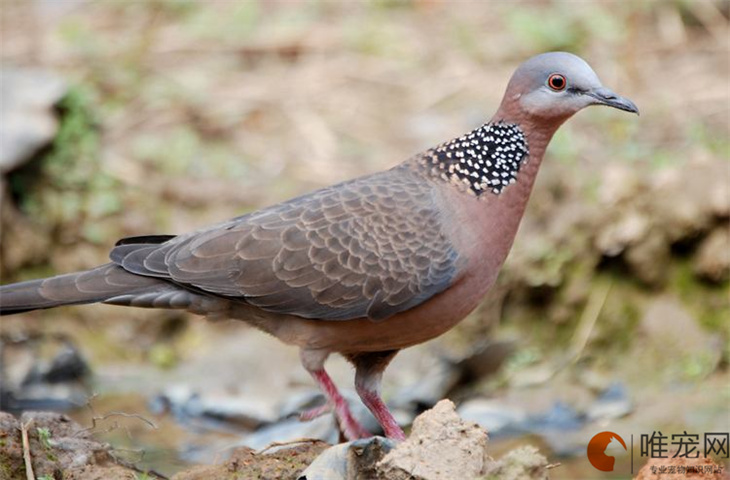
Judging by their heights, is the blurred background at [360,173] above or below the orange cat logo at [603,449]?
above

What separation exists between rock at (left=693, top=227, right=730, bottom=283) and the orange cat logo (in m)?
1.47

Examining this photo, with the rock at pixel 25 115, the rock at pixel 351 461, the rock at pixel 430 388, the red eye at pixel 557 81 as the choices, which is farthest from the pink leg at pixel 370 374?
the rock at pixel 25 115

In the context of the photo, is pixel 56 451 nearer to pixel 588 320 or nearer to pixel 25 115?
pixel 588 320

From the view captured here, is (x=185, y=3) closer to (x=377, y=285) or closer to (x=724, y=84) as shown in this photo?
(x=724, y=84)

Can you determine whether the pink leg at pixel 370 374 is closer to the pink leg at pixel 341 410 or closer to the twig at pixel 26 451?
the pink leg at pixel 341 410

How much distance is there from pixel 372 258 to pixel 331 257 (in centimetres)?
18

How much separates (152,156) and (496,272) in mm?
4386

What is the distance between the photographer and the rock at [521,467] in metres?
3.59

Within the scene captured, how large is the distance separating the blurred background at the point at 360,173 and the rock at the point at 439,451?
1907 millimetres

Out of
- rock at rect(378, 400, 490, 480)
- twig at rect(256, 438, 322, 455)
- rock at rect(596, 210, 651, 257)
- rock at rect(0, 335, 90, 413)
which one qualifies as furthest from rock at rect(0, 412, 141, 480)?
rock at rect(596, 210, 651, 257)

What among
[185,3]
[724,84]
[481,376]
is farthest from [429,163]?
[185,3]

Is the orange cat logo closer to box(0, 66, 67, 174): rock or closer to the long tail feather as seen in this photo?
the long tail feather

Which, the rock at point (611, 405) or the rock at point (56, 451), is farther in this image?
the rock at point (611, 405)

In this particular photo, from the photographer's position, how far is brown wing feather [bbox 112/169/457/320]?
4988 millimetres
